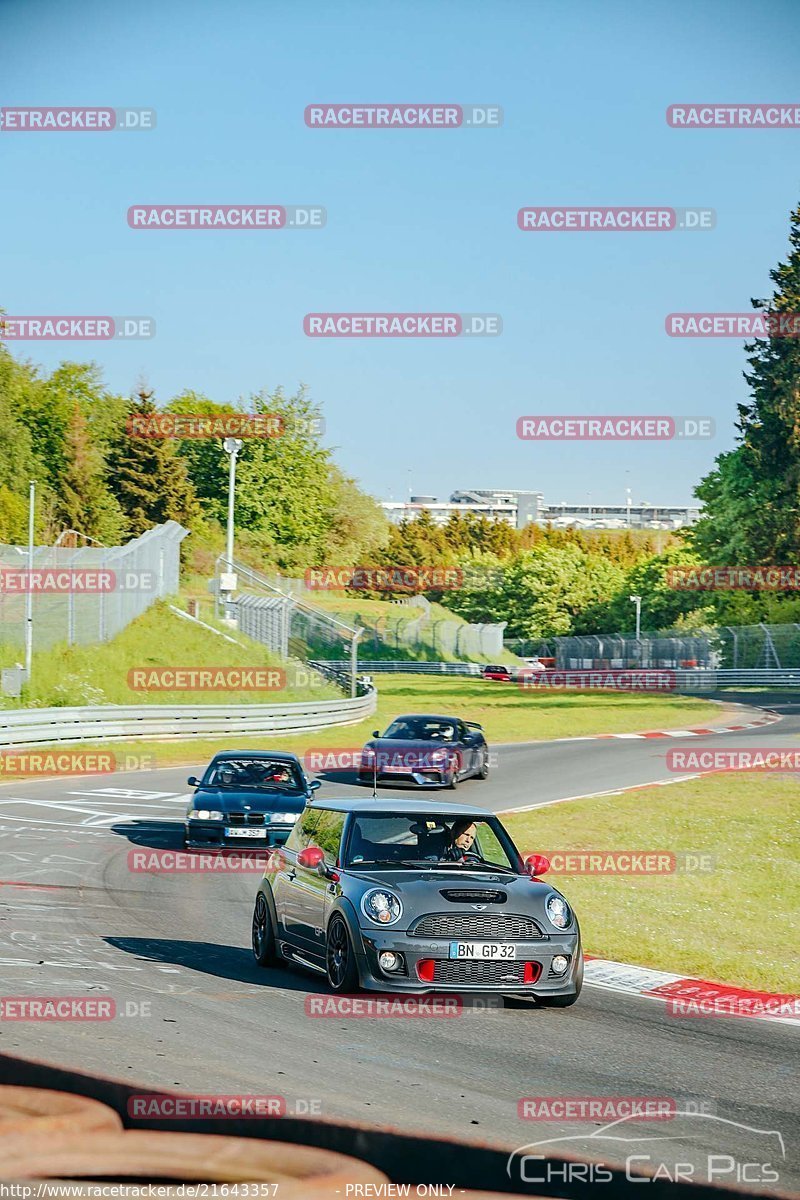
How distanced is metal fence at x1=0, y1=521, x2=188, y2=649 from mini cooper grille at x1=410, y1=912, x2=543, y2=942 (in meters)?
27.4

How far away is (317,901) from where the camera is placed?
11.3 meters

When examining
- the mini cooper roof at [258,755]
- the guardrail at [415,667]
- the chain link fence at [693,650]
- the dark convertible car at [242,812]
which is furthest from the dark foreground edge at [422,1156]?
the guardrail at [415,667]

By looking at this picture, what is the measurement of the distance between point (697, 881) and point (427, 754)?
35.8ft

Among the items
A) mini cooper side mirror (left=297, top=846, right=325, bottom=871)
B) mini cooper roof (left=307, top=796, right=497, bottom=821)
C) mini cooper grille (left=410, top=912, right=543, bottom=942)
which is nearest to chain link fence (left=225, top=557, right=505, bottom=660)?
mini cooper roof (left=307, top=796, right=497, bottom=821)

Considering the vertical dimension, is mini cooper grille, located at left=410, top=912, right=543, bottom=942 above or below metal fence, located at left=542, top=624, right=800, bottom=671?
below

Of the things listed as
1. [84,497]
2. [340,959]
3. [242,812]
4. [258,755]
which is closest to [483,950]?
[340,959]

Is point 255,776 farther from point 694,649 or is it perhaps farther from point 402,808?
point 694,649

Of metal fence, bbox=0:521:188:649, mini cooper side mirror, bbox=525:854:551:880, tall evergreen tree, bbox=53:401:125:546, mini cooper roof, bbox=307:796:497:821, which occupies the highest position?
tall evergreen tree, bbox=53:401:125:546

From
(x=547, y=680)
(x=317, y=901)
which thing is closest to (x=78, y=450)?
(x=547, y=680)

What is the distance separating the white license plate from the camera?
1041cm

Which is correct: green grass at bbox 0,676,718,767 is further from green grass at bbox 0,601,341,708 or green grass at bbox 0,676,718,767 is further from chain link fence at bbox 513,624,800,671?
chain link fence at bbox 513,624,800,671

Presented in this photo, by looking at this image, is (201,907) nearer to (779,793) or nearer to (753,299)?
(779,793)

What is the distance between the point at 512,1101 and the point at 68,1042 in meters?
2.80

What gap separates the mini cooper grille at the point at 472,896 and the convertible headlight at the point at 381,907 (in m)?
0.34
